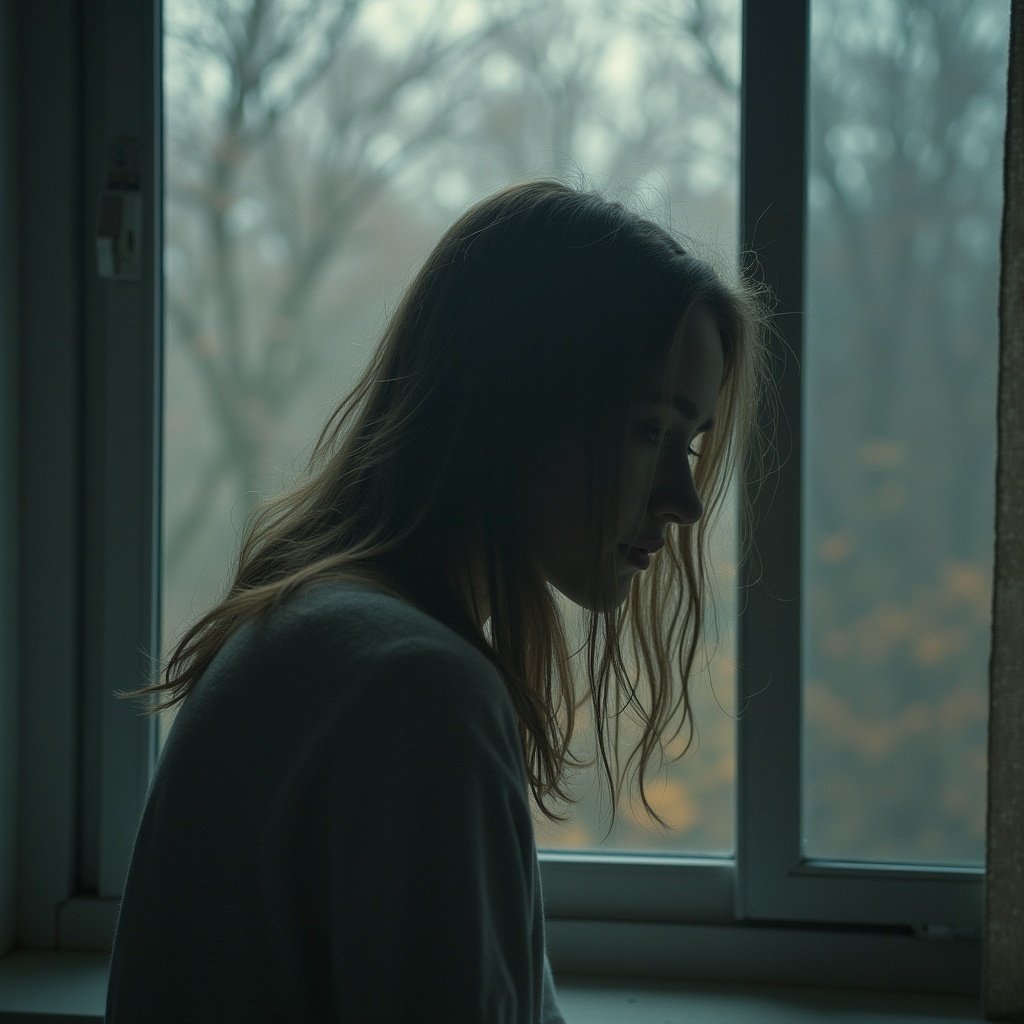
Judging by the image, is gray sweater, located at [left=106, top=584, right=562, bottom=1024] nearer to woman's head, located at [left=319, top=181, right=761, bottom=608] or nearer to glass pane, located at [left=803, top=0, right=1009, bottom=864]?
woman's head, located at [left=319, top=181, right=761, bottom=608]

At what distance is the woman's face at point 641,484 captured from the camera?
0.75 metres

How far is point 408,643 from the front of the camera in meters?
0.57

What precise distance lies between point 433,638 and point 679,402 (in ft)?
1.04

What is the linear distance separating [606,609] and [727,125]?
73cm

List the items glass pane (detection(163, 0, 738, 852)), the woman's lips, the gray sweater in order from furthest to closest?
glass pane (detection(163, 0, 738, 852))
the woman's lips
the gray sweater

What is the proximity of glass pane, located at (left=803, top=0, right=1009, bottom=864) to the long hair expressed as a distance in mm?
482

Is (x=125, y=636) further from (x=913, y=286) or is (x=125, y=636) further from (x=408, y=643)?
(x=913, y=286)

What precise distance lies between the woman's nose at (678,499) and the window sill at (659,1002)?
64 centimetres

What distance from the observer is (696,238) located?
1.18 meters

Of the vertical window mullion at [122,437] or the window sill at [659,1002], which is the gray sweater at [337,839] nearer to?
the window sill at [659,1002]

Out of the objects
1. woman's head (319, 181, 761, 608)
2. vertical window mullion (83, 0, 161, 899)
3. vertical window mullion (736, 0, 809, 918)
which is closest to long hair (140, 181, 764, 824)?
woman's head (319, 181, 761, 608)

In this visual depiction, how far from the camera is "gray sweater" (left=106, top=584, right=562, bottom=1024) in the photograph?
0.55 meters

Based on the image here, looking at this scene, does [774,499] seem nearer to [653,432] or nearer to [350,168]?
[653,432]

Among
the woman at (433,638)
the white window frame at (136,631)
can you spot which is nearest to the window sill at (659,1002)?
the white window frame at (136,631)
